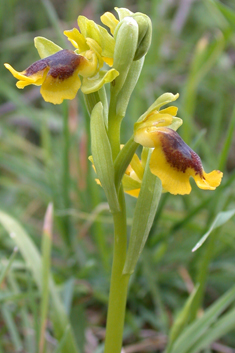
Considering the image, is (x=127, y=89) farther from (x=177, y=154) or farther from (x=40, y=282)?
(x=40, y=282)

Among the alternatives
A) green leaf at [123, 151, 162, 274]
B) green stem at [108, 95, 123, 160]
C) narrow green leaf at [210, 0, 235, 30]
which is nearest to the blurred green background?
narrow green leaf at [210, 0, 235, 30]

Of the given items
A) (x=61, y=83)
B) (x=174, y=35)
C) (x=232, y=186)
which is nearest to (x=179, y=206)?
(x=232, y=186)

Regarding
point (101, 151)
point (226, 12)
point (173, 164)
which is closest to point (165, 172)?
point (173, 164)

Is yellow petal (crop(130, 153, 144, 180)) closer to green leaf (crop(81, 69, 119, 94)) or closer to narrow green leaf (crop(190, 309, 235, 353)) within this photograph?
green leaf (crop(81, 69, 119, 94))

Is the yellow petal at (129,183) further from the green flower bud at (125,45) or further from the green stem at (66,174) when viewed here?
the green stem at (66,174)

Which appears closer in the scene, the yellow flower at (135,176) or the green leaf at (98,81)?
the green leaf at (98,81)

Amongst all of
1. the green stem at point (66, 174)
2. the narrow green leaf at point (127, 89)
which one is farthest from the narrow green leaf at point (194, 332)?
the green stem at point (66, 174)
